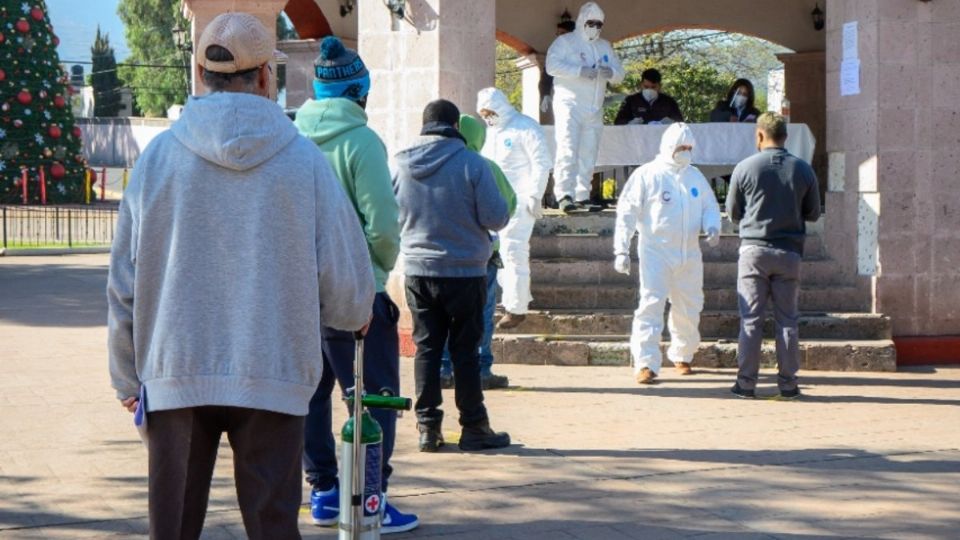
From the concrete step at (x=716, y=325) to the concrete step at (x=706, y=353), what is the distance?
15 centimetres

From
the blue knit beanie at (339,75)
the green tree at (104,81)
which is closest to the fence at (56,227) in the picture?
the blue knit beanie at (339,75)

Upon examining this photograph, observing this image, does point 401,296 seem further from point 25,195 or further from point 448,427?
point 25,195

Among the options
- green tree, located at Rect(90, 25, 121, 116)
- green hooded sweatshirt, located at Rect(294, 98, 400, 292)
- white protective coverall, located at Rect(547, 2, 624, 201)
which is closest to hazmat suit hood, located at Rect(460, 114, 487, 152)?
green hooded sweatshirt, located at Rect(294, 98, 400, 292)

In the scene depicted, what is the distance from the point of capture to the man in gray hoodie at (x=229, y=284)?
4047 mm

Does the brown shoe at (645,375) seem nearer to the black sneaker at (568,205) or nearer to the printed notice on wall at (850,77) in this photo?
the printed notice on wall at (850,77)

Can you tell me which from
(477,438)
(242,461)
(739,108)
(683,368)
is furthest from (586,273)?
(242,461)

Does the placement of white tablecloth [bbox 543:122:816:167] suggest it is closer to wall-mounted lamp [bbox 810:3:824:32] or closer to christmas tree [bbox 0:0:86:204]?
wall-mounted lamp [bbox 810:3:824:32]

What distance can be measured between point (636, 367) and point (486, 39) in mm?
3135

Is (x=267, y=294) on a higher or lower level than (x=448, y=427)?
higher

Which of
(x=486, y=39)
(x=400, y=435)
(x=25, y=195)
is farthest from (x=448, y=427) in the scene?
(x=25, y=195)

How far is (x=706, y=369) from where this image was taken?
11.4 metres

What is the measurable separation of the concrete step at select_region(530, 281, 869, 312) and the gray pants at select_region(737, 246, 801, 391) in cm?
197

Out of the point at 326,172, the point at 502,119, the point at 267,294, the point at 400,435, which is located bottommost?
the point at 400,435

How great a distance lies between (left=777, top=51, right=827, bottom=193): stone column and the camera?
20.8 metres
